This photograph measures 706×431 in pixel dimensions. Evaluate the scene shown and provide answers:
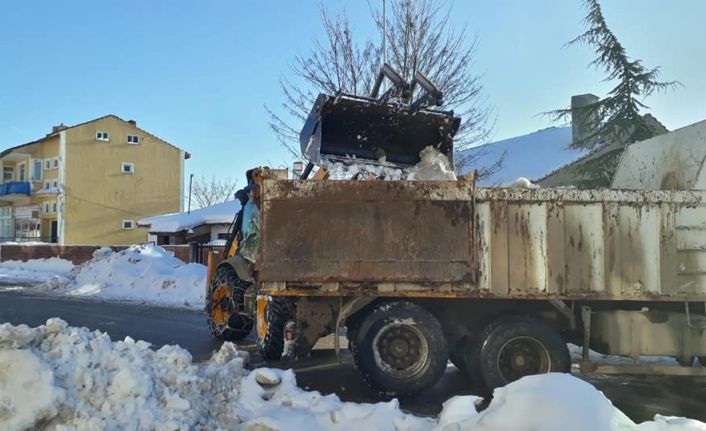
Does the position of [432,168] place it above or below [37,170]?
below

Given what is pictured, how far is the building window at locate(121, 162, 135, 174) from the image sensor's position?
47.8 meters

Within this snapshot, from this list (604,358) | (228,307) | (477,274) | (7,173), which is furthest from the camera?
(7,173)

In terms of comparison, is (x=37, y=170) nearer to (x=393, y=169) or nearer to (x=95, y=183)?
(x=95, y=183)

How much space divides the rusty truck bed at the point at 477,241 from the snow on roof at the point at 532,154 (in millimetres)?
11979

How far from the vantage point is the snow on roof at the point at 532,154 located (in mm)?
22564

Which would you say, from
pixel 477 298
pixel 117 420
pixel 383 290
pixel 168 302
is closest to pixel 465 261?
pixel 477 298

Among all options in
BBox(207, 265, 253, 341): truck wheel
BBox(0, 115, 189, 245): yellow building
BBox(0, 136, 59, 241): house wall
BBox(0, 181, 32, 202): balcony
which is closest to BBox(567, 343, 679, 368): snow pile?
BBox(207, 265, 253, 341): truck wheel

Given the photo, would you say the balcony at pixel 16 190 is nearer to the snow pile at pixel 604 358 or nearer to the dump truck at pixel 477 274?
the dump truck at pixel 477 274

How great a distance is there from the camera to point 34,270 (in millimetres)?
28469

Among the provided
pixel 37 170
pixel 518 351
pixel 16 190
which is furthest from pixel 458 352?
pixel 16 190

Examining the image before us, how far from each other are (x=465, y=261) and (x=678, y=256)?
2.43 metres

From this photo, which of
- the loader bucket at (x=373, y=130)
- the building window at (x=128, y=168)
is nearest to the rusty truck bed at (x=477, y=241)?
the loader bucket at (x=373, y=130)

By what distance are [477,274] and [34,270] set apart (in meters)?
27.5

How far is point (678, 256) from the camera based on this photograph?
6719 mm
